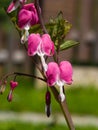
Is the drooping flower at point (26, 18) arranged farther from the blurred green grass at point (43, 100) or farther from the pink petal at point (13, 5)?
the blurred green grass at point (43, 100)

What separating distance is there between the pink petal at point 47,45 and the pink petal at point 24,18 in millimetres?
95

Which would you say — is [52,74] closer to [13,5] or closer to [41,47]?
[41,47]

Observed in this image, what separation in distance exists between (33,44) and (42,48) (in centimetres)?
4

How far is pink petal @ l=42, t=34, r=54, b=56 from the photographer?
2586mm

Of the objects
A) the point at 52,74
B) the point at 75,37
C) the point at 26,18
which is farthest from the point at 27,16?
the point at 75,37

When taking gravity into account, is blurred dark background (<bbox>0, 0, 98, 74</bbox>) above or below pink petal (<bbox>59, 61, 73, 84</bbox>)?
below

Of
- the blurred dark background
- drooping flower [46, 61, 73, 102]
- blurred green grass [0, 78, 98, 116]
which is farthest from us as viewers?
the blurred dark background

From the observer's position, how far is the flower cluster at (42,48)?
257 cm

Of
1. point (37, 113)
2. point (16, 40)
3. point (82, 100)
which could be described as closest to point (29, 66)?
point (16, 40)

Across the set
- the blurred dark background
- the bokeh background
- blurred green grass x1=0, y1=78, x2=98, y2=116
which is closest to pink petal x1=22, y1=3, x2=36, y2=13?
blurred green grass x1=0, y1=78, x2=98, y2=116

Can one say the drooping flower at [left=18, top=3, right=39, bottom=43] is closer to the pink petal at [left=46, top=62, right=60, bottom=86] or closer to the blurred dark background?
the pink petal at [left=46, top=62, right=60, bottom=86]

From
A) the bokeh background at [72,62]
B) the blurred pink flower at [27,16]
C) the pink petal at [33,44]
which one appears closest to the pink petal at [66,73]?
the pink petal at [33,44]

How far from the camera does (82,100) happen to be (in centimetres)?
1180

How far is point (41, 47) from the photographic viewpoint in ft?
8.53
